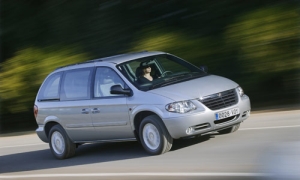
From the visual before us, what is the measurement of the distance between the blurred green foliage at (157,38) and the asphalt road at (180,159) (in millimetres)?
1300

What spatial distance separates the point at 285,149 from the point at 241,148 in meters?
4.85

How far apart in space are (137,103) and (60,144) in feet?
8.28

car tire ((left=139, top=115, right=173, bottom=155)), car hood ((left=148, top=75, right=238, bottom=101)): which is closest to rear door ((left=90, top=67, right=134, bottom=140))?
car tire ((left=139, top=115, right=173, bottom=155))

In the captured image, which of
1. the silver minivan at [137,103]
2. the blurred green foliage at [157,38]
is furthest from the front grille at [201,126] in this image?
the blurred green foliage at [157,38]

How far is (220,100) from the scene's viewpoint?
9.63 m

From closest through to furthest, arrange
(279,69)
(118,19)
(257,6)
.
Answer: (279,69)
(257,6)
(118,19)

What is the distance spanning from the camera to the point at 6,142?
52.5 feet

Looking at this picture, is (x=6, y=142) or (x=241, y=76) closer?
(x=241, y=76)

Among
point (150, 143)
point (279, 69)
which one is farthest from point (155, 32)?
point (150, 143)

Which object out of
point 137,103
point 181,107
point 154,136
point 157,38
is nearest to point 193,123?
point 181,107

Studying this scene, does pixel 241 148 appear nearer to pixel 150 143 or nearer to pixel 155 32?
pixel 150 143

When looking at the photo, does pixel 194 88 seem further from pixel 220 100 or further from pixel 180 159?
pixel 180 159

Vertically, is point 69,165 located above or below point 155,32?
below

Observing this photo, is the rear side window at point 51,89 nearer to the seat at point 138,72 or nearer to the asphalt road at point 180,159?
the asphalt road at point 180,159
